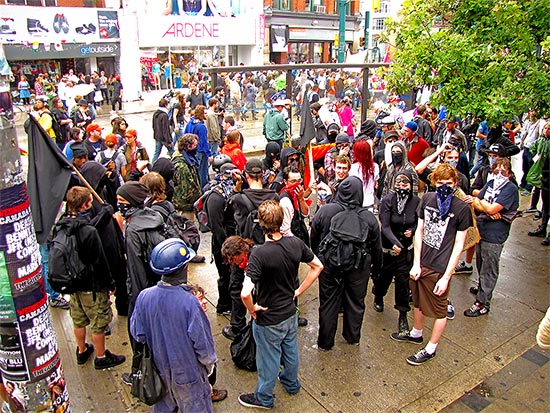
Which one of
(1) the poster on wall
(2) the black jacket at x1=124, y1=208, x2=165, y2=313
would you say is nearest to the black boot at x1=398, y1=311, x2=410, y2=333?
(2) the black jacket at x1=124, y1=208, x2=165, y2=313

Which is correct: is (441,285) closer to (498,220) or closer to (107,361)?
(498,220)

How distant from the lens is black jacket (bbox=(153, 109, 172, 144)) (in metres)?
11.4

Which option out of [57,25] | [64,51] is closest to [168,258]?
[64,51]

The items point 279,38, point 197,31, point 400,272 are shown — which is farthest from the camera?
point 279,38

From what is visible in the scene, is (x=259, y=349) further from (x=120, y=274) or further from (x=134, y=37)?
(x=134, y=37)

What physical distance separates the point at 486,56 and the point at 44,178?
16.2ft

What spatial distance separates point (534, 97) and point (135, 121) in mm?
18039

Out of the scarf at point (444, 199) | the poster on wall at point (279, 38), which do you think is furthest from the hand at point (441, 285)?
the poster on wall at point (279, 38)

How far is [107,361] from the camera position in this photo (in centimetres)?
459

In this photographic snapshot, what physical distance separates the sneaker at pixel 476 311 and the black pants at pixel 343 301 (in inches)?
Result: 58.2

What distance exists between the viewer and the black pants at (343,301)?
15.2 feet

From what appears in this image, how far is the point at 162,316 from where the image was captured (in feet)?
10.3

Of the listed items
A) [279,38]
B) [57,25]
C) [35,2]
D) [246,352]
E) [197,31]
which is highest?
[35,2]

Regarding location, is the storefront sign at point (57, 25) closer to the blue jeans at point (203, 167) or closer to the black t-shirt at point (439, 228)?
the blue jeans at point (203, 167)
